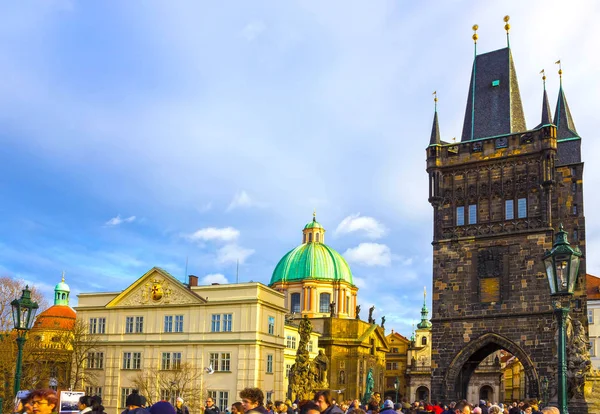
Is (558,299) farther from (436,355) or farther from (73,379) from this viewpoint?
(73,379)

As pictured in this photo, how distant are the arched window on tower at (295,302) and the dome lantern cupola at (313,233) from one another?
7.69 m

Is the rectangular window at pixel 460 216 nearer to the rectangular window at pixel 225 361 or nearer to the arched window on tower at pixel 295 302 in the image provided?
the rectangular window at pixel 225 361

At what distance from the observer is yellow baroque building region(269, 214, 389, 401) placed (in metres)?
68.6

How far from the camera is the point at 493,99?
49438 millimetres

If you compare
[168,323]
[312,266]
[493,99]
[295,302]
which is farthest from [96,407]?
[295,302]

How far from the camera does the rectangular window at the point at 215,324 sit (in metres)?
49.4

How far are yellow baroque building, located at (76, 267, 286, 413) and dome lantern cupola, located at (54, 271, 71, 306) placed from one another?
36.0 m

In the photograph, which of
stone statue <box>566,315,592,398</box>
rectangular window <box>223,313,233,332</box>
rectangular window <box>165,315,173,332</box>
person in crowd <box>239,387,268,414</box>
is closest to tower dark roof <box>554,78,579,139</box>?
stone statue <box>566,315,592,398</box>

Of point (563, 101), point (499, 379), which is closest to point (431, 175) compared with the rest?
point (563, 101)

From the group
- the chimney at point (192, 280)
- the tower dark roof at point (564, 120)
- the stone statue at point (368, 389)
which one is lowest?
the stone statue at point (368, 389)

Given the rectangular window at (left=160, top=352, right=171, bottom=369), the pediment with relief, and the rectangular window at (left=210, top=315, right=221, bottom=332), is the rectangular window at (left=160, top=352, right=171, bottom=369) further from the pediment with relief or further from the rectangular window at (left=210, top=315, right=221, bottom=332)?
the rectangular window at (left=210, top=315, right=221, bottom=332)

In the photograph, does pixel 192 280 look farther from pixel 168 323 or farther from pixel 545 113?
pixel 545 113

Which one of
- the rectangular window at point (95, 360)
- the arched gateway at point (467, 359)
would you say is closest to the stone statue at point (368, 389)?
the arched gateway at point (467, 359)

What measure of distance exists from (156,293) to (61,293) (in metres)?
42.1
